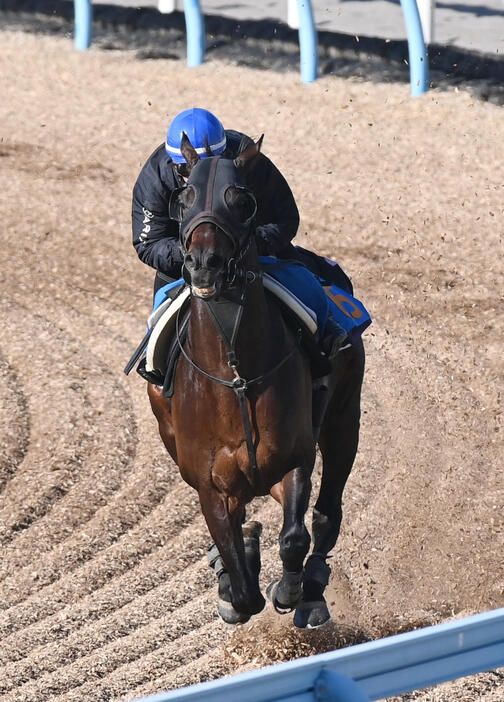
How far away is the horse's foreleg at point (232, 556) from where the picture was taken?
5938 mm

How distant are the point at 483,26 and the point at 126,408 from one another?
33.7 feet

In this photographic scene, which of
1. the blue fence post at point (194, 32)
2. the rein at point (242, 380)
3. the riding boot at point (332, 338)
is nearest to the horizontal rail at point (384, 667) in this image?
the rein at point (242, 380)

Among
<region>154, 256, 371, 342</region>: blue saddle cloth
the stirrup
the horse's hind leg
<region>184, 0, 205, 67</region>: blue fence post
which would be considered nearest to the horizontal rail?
<region>154, 256, 371, 342</region>: blue saddle cloth

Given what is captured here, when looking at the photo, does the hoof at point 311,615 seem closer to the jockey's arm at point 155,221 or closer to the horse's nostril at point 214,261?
the jockey's arm at point 155,221

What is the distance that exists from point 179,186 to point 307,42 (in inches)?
379

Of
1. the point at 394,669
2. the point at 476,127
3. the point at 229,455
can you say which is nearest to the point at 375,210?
the point at 476,127

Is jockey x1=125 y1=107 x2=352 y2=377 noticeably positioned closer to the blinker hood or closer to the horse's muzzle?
the blinker hood

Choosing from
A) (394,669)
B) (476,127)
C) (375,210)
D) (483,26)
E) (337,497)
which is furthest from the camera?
(483,26)

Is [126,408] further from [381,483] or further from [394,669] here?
[394,669]

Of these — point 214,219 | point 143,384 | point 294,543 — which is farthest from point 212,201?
point 143,384

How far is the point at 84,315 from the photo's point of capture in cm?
1140

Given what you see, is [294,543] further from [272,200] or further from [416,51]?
[416,51]

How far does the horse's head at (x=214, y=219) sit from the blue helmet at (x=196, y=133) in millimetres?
622

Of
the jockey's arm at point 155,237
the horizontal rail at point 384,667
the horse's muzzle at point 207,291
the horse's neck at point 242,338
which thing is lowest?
the horizontal rail at point 384,667
